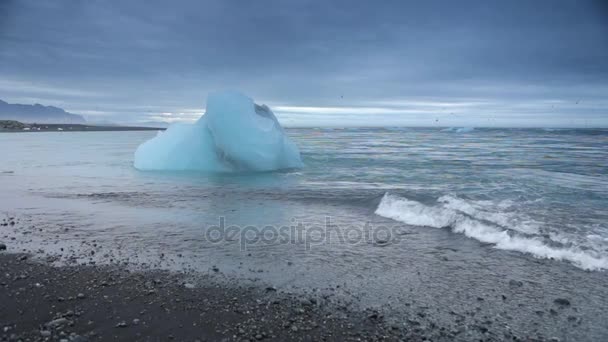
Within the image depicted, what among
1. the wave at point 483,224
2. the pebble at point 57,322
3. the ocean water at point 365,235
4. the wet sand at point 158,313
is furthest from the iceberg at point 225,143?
the pebble at point 57,322

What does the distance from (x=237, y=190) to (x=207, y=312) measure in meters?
8.49

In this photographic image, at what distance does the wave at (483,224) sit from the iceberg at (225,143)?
6.99m

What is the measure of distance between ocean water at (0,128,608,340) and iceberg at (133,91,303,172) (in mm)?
2415

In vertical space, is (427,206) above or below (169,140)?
below

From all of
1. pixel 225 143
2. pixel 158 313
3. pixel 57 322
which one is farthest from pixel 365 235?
pixel 225 143

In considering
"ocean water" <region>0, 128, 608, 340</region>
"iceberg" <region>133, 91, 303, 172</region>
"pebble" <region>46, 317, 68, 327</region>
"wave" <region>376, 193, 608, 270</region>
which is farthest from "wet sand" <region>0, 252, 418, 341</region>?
"iceberg" <region>133, 91, 303, 172</region>

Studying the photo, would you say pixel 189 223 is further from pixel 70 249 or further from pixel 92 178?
pixel 92 178

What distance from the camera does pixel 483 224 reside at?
8477 millimetres

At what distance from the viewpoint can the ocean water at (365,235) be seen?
5.29 metres

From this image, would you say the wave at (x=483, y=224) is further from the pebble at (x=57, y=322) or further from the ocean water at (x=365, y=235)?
the pebble at (x=57, y=322)

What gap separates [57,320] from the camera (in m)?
4.31

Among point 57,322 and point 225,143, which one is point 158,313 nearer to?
point 57,322

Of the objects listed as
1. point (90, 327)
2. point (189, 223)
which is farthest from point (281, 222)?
point (90, 327)

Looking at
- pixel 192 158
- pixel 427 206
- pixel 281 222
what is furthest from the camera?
pixel 192 158
